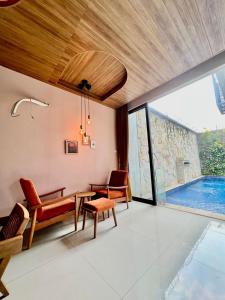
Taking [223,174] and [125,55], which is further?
[223,174]

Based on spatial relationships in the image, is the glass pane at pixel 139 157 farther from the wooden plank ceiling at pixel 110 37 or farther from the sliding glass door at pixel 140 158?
the wooden plank ceiling at pixel 110 37

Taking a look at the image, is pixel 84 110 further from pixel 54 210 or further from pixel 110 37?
pixel 54 210

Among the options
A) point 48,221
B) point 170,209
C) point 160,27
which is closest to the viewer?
point 160,27

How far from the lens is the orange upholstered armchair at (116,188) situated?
3183mm

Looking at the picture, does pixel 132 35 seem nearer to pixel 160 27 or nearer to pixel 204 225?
pixel 160 27

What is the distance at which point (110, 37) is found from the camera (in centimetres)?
214

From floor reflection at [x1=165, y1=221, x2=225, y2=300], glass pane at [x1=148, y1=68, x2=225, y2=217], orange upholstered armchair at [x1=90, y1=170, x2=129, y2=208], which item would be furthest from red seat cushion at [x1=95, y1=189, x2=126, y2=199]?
floor reflection at [x1=165, y1=221, x2=225, y2=300]

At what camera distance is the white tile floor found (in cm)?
123

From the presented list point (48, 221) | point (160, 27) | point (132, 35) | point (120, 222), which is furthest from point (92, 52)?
point (120, 222)

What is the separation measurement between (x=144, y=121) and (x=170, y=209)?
7.63 ft

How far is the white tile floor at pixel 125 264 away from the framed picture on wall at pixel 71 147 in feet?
5.19

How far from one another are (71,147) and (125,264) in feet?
8.11

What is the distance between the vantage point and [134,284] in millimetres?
1301

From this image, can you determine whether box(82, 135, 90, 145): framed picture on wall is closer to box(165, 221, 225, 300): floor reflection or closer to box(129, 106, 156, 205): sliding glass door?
box(129, 106, 156, 205): sliding glass door
